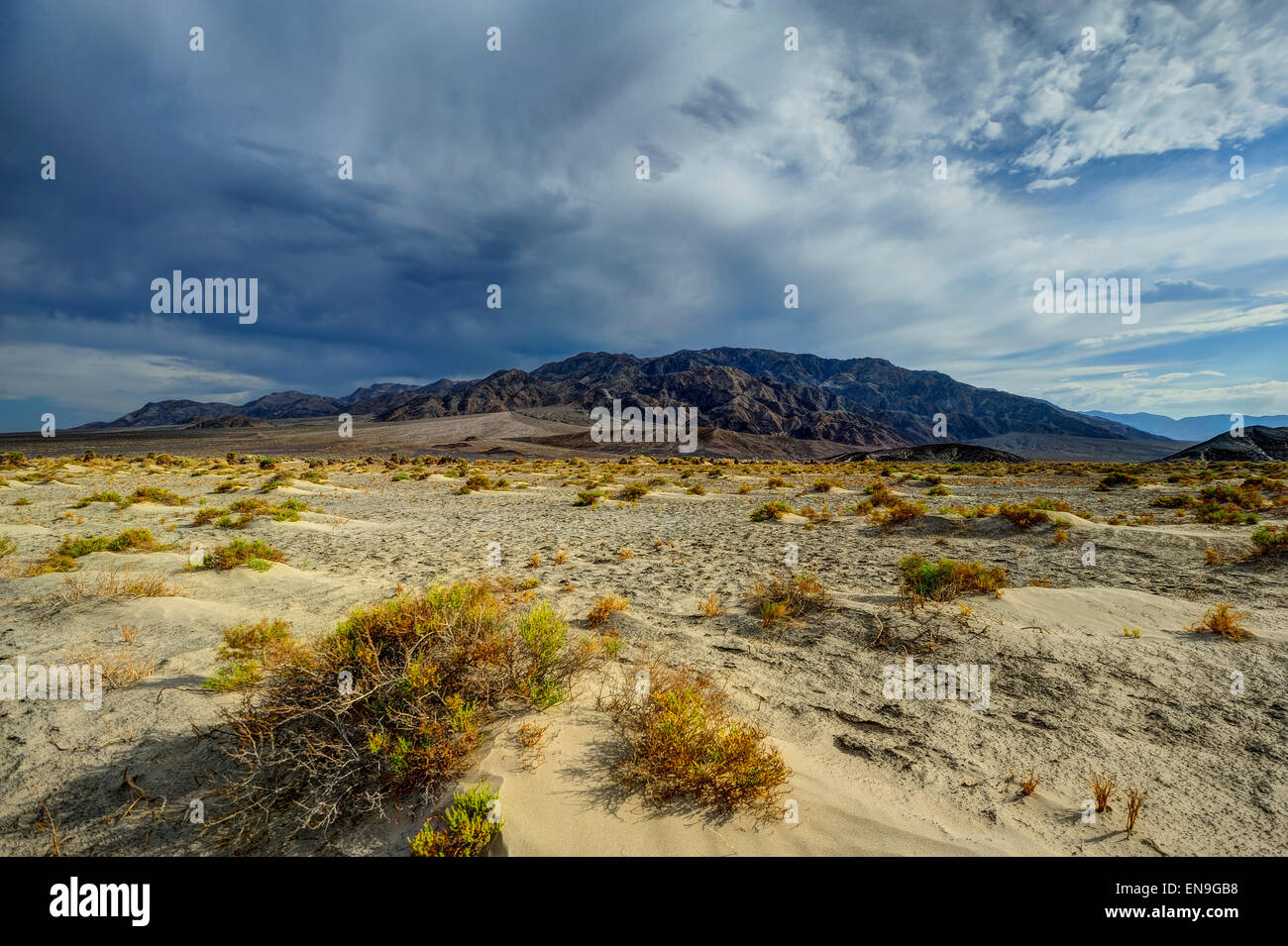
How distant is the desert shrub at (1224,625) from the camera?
19.0ft

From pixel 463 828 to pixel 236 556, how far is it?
30.9 ft

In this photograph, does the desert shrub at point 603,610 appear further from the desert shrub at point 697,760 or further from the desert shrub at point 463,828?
the desert shrub at point 463,828

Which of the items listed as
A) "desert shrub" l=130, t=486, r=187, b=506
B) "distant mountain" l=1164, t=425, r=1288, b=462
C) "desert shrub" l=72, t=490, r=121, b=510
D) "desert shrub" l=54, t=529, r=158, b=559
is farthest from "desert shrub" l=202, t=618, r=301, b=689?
"distant mountain" l=1164, t=425, r=1288, b=462

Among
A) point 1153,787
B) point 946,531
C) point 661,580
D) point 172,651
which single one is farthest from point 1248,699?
point 172,651

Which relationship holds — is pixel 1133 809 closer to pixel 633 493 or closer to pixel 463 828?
pixel 463 828

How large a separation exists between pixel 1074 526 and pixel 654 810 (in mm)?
14056

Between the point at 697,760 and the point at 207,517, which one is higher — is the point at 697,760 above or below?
below

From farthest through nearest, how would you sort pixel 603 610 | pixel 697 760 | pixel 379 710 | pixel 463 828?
pixel 603 610, pixel 379 710, pixel 697 760, pixel 463 828

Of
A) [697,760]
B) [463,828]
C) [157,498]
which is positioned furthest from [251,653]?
[157,498]

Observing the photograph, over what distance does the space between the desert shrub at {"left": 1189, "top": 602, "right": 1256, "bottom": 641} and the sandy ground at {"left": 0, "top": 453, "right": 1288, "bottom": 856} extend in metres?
0.13

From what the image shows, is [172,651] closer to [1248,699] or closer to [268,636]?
[268,636]

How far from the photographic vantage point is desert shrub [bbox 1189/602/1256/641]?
228 inches

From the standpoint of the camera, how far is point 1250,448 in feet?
196

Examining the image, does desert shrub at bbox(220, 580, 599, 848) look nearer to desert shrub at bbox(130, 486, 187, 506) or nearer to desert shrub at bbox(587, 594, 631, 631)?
desert shrub at bbox(587, 594, 631, 631)
